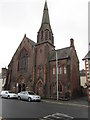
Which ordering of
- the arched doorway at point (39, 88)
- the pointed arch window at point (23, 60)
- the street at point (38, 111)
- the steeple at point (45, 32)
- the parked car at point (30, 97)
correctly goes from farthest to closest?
the pointed arch window at point (23, 60)
the steeple at point (45, 32)
the arched doorway at point (39, 88)
the parked car at point (30, 97)
the street at point (38, 111)

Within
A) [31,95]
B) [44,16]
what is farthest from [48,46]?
[31,95]

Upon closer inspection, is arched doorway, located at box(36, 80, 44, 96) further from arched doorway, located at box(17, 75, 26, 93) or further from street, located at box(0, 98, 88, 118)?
street, located at box(0, 98, 88, 118)

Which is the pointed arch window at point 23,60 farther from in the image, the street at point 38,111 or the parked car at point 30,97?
the street at point 38,111

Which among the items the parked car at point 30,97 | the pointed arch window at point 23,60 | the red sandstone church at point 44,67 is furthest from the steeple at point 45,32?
the parked car at point 30,97

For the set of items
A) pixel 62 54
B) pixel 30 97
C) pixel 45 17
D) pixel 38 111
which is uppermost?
pixel 45 17

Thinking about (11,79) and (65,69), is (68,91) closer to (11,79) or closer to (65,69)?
(65,69)

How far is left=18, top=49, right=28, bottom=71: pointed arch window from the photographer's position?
3391 centimetres

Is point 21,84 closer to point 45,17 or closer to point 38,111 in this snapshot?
point 45,17

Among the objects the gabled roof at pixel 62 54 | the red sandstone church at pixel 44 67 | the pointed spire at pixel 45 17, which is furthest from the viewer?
the pointed spire at pixel 45 17

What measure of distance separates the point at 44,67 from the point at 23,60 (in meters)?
8.03

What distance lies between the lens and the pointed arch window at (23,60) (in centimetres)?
3391

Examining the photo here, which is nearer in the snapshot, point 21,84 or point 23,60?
point 21,84

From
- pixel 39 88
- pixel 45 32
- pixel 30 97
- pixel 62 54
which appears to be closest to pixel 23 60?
pixel 39 88

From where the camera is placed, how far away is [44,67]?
2948cm
